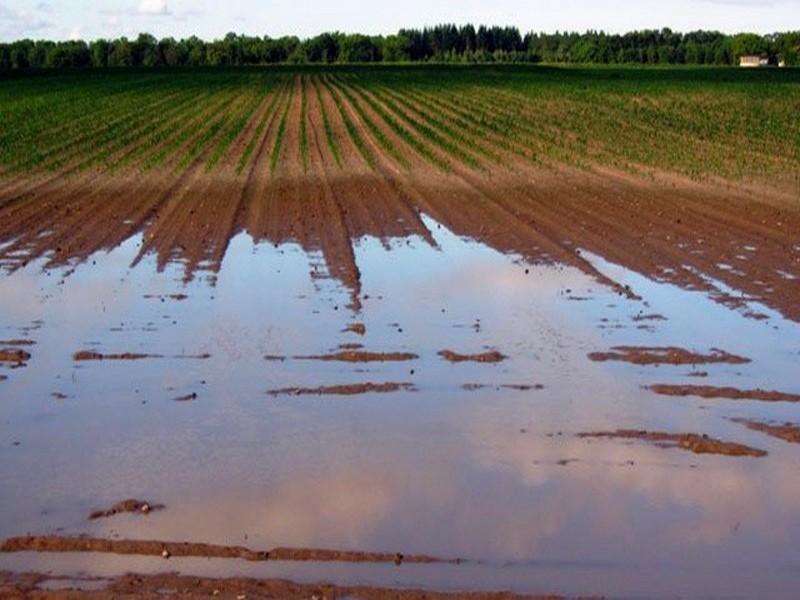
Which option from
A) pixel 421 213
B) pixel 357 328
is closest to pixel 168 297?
pixel 357 328

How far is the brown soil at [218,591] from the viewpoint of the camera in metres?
7.09

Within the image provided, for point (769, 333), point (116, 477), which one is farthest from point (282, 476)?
point (769, 333)

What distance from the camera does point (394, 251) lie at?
62.0 feet

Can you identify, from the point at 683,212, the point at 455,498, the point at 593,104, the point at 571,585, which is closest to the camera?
the point at 571,585

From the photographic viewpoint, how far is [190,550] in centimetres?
781

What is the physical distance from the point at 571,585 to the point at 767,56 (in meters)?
165

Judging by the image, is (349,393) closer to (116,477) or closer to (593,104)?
(116,477)

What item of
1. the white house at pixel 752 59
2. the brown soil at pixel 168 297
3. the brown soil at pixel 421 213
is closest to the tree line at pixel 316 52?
the white house at pixel 752 59

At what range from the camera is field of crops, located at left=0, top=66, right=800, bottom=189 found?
31.5 meters

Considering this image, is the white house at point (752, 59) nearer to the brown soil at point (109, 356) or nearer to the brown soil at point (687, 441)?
the brown soil at point (109, 356)

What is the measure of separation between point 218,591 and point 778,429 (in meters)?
5.11

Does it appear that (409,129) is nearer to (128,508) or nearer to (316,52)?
(128,508)

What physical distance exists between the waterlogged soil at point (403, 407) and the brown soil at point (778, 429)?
5 centimetres

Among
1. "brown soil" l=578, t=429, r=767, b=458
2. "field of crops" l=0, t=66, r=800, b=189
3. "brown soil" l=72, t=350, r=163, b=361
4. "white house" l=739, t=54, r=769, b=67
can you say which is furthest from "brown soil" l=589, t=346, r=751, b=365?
"white house" l=739, t=54, r=769, b=67
